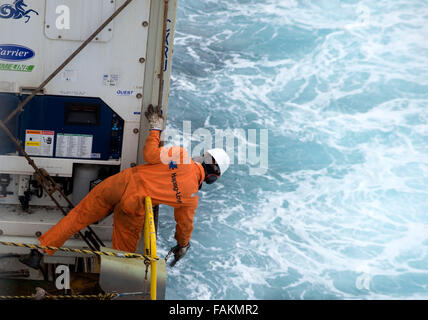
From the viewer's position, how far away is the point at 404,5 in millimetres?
16219

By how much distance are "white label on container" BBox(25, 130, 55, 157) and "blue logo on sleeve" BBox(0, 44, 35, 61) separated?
0.64m

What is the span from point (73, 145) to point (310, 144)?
8.23 metres

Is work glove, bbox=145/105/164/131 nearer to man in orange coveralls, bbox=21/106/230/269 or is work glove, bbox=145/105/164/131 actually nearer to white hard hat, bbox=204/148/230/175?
man in orange coveralls, bbox=21/106/230/269

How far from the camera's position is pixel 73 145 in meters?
4.93

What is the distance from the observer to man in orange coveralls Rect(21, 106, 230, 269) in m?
4.39

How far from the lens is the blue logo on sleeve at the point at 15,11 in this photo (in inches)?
182

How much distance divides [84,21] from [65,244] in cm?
193

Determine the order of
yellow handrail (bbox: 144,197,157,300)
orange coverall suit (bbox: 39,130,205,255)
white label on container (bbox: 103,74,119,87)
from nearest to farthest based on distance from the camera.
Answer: yellow handrail (bbox: 144,197,157,300) → orange coverall suit (bbox: 39,130,205,255) → white label on container (bbox: 103,74,119,87)

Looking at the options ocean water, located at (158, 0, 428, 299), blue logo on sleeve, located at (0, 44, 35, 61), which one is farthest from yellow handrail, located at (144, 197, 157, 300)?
ocean water, located at (158, 0, 428, 299)

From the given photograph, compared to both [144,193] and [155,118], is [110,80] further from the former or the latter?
[144,193]

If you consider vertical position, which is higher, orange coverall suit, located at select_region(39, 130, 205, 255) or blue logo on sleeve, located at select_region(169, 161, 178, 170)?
blue logo on sleeve, located at select_region(169, 161, 178, 170)

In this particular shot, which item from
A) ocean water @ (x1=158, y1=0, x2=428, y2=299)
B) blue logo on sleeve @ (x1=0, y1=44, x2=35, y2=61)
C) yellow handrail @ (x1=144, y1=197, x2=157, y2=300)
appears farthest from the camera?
ocean water @ (x1=158, y1=0, x2=428, y2=299)

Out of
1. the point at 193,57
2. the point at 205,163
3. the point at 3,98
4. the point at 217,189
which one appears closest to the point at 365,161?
the point at 217,189

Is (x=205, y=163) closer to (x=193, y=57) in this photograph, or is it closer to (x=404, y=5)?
(x=193, y=57)
